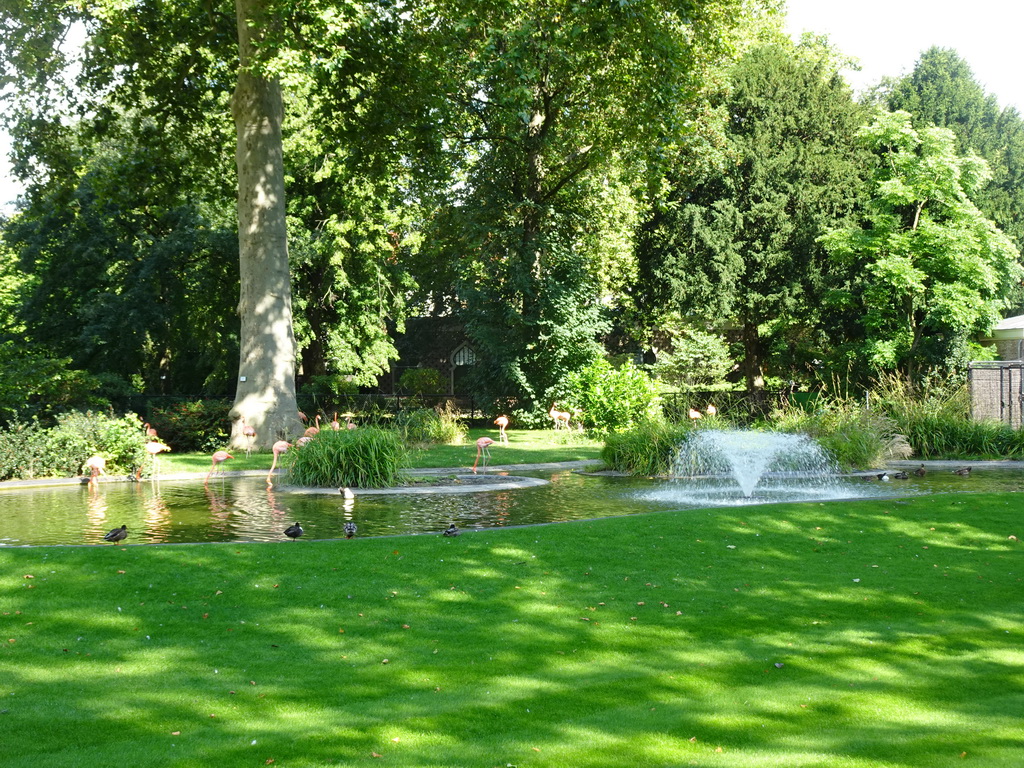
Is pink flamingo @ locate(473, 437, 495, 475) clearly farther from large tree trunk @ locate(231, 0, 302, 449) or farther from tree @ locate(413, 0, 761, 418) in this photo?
tree @ locate(413, 0, 761, 418)

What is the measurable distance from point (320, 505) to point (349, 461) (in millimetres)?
1891

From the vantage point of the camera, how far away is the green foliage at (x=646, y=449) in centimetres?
1548

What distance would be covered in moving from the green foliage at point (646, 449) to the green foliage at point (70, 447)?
8115 mm

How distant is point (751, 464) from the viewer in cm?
1484

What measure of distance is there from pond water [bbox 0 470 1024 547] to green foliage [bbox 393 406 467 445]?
6.55m

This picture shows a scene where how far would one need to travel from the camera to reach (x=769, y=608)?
720cm

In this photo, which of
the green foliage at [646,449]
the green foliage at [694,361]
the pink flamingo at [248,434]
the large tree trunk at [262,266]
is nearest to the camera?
the green foliage at [646,449]

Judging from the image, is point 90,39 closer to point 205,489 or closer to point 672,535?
point 205,489

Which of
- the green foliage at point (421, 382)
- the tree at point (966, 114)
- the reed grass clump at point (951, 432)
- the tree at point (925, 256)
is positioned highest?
the tree at point (966, 114)

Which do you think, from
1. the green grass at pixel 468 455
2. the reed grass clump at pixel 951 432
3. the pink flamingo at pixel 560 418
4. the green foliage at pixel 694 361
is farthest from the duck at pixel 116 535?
the green foliage at pixel 694 361

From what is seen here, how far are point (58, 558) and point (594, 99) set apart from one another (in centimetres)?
2324

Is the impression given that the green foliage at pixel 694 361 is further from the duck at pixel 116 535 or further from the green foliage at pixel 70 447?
the duck at pixel 116 535

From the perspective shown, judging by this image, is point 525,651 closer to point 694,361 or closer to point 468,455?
point 468,455

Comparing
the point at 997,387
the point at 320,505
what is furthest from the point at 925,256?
the point at 320,505
